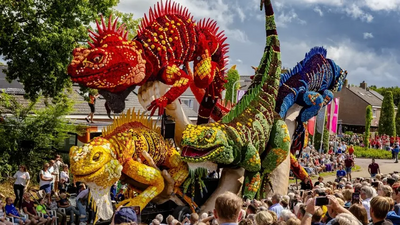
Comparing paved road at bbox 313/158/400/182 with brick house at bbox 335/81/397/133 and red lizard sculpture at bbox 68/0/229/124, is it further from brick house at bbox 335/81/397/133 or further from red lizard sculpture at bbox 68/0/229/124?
brick house at bbox 335/81/397/133

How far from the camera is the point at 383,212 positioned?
473cm

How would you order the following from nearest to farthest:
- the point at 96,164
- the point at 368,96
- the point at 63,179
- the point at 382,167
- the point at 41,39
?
1. the point at 96,164
2. the point at 63,179
3. the point at 41,39
4. the point at 382,167
5. the point at 368,96

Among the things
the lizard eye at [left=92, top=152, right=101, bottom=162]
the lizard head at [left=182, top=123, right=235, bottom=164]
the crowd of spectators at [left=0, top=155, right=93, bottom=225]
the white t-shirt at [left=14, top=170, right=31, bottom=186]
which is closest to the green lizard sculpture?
the lizard head at [left=182, top=123, right=235, bottom=164]

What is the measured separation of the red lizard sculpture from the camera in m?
9.66

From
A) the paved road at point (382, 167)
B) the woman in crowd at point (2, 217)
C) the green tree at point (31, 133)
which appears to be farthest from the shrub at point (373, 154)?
the woman in crowd at point (2, 217)

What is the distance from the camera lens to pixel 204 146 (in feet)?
34.7

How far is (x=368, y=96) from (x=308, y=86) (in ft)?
149

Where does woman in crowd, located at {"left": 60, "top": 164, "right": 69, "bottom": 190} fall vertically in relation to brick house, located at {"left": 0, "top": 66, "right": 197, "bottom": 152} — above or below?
below

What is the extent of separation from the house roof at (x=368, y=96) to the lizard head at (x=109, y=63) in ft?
153

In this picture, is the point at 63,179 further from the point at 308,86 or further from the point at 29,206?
the point at 308,86

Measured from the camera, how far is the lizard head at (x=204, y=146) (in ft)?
34.7

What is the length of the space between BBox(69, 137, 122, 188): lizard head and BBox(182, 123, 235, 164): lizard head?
1545 millimetres

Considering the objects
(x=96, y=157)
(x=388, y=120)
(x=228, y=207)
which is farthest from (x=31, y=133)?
(x=388, y=120)

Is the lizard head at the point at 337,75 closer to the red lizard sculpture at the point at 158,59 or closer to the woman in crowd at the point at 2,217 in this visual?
the red lizard sculpture at the point at 158,59
